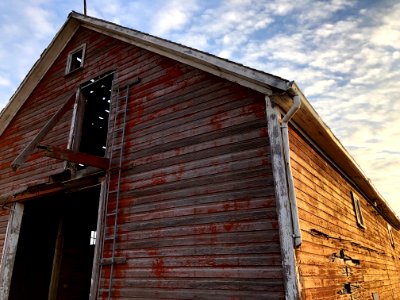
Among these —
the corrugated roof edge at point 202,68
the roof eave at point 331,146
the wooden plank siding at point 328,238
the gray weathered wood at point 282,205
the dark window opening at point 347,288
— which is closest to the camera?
the gray weathered wood at point 282,205

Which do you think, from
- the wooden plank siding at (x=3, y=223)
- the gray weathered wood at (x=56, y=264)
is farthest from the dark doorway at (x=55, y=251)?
the wooden plank siding at (x=3, y=223)

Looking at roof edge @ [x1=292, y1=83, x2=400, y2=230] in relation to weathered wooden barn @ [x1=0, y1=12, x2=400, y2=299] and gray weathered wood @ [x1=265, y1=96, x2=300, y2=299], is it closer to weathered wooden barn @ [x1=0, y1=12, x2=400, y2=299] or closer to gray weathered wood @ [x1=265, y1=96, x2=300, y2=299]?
weathered wooden barn @ [x1=0, y1=12, x2=400, y2=299]

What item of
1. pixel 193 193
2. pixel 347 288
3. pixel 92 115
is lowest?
pixel 347 288

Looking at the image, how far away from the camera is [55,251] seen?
11.7 m

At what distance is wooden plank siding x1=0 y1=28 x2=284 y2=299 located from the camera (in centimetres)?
529

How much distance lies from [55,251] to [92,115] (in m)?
5.18

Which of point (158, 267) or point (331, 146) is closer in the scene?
point (158, 267)

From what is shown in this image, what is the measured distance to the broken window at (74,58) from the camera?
10878 mm

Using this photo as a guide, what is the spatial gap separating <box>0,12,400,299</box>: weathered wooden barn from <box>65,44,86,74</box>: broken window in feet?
0.25

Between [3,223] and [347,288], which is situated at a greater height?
[3,223]

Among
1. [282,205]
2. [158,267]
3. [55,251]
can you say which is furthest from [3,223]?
[282,205]

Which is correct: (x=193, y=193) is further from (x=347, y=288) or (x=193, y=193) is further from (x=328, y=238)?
(x=347, y=288)

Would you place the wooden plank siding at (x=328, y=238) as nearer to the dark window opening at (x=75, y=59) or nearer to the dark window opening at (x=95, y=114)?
the dark window opening at (x=95, y=114)

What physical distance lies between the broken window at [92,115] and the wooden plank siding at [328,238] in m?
5.99
